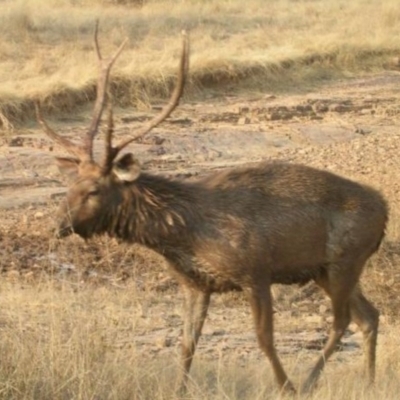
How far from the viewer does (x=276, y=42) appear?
74.8ft

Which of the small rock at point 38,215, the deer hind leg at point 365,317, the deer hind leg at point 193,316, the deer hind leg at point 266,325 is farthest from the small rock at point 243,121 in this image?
the deer hind leg at point 266,325

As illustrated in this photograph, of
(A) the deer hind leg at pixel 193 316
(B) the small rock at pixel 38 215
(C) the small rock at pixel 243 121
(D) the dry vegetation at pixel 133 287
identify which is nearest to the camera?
(D) the dry vegetation at pixel 133 287

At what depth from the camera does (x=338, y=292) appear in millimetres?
8078

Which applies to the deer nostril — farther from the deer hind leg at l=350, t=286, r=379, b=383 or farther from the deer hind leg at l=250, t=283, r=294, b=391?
the deer hind leg at l=350, t=286, r=379, b=383

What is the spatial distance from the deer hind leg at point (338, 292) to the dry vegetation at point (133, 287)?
15 cm

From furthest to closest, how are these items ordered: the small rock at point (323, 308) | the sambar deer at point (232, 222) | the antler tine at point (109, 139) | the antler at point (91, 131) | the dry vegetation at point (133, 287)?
1. the small rock at point (323, 308)
2. the antler at point (91, 131)
3. the sambar deer at point (232, 222)
4. the antler tine at point (109, 139)
5. the dry vegetation at point (133, 287)

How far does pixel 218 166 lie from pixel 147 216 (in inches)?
298

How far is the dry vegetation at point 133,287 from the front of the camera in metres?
7.03

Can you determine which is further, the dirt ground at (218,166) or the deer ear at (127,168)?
the dirt ground at (218,166)

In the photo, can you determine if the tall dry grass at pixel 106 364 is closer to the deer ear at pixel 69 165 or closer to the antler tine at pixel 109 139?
the deer ear at pixel 69 165

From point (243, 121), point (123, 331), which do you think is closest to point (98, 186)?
point (123, 331)

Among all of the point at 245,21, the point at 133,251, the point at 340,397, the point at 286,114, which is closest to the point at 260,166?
the point at 340,397

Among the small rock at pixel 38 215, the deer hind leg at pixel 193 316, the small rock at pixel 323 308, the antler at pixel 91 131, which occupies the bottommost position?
the small rock at pixel 38 215

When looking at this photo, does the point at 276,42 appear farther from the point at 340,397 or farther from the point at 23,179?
the point at 340,397
